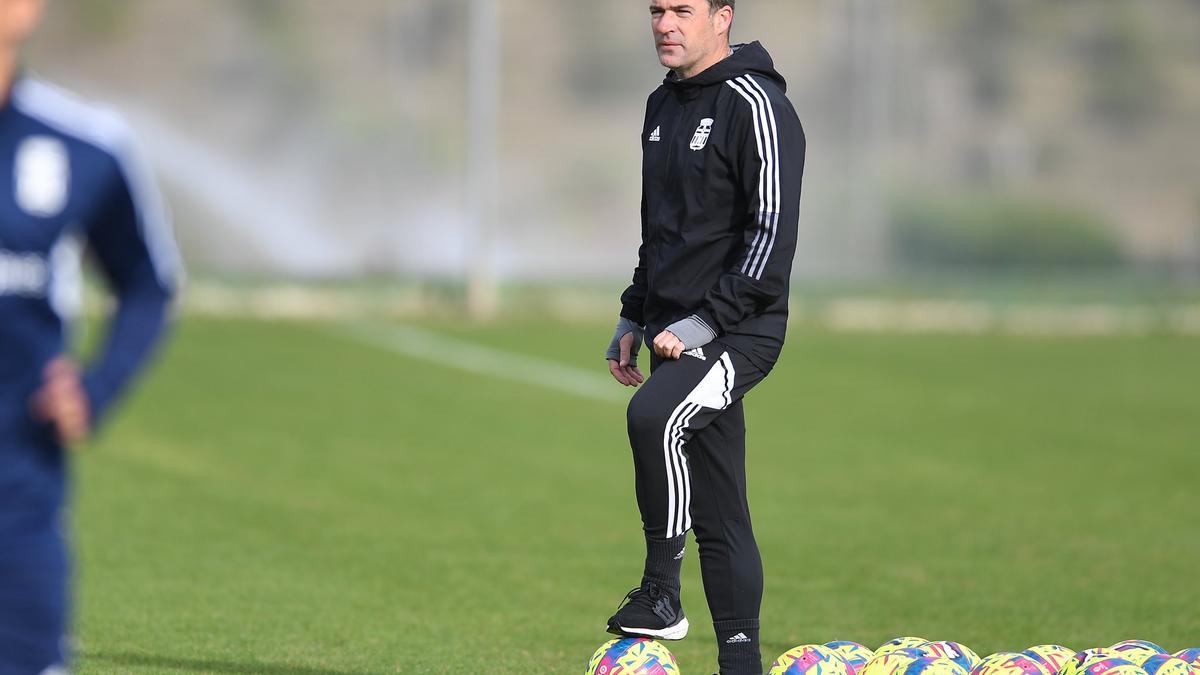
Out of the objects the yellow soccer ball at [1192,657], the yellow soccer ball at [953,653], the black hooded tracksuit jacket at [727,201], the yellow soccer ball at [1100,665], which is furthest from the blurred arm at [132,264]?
the yellow soccer ball at [1192,657]

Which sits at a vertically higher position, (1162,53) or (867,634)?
(1162,53)

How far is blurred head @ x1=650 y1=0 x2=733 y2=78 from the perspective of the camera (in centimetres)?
531

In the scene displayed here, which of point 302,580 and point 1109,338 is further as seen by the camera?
point 1109,338

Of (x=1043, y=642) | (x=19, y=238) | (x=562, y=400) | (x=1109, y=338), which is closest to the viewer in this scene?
(x=19, y=238)

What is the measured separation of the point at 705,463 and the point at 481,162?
2215 cm

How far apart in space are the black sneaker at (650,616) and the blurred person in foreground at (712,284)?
0.01 m

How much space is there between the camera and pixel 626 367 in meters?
5.87

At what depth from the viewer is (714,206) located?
533 centimetres

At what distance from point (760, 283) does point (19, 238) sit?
2368 mm

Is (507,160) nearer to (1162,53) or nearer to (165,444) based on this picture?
(1162,53)

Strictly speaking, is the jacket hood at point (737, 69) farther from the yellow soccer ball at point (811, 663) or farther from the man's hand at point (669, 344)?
the yellow soccer ball at point (811, 663)

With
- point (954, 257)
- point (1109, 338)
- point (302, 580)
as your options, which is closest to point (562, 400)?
point (302, 580)

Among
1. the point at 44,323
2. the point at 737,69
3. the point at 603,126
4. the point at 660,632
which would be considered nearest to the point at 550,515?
the point at 660,632

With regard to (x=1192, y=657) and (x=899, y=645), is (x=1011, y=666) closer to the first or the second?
(x=899, y=645)
